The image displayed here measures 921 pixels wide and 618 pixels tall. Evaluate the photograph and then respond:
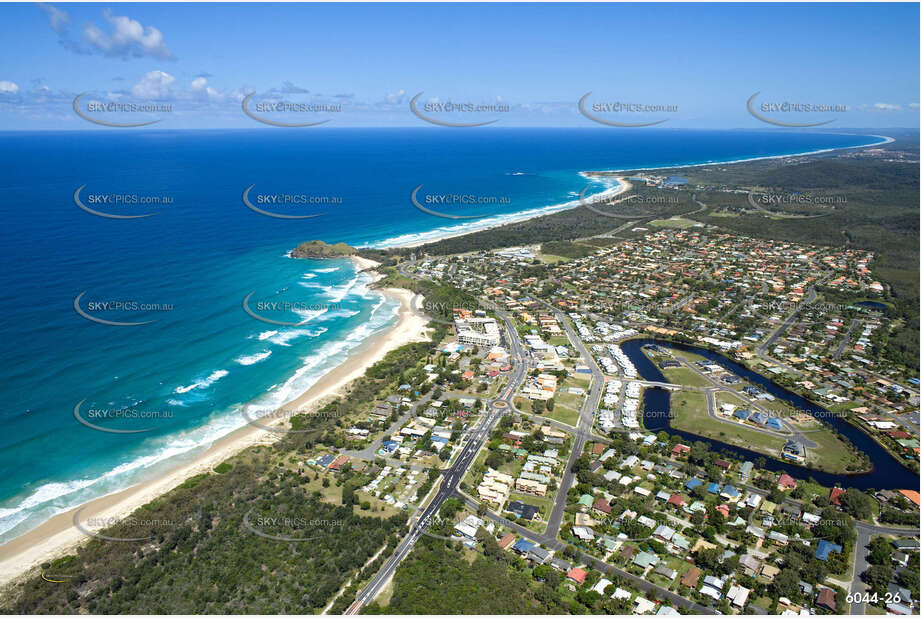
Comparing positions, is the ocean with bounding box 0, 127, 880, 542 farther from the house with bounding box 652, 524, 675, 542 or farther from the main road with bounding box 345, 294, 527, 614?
the house with bounding box 652, 524, 675, 542

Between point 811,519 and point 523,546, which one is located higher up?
point 523,546

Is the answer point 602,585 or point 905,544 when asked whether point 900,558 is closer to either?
point 905,544

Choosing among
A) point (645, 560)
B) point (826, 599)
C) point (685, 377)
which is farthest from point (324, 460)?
point (685, 377)

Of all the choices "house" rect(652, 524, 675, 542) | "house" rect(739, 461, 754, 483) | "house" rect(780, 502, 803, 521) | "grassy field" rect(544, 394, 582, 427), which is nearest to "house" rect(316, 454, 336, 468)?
"grassy field" rect(544, 394, 582, 427)

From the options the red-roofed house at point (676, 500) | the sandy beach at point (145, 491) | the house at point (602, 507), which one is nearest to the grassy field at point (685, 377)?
the red-roofed house at point (676, 500)

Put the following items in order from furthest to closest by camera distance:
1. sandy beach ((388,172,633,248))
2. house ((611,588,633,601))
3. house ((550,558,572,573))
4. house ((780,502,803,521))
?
sandy beach ((388,172,633,248))
house ((780,502,803,521))
house ((550,558,572,573))
house ((611,588,633,601))

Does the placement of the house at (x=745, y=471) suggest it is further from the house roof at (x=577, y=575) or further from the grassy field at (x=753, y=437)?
the house roof at (x=577, y=575)
